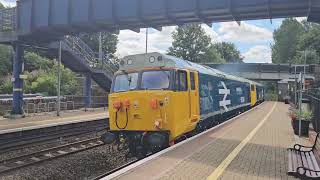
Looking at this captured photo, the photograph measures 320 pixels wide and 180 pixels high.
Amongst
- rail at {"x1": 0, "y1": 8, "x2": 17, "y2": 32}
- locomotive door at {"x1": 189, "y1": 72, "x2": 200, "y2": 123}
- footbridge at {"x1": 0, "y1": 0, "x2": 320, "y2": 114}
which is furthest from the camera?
rail at {"x1": 0, "y1": 8, "x2": 17, "y2": 32}

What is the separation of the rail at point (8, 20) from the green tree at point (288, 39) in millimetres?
101124

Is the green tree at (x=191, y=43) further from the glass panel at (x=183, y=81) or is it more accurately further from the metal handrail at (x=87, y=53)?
the glass panel at (x=183, y=81)

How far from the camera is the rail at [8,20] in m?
28.9

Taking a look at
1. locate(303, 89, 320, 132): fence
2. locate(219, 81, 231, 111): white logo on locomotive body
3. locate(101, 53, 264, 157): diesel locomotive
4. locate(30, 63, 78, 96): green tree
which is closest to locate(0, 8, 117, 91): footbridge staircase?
locate(30, 63, 78, 96): green tree

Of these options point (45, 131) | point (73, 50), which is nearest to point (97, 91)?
point (73, 50)

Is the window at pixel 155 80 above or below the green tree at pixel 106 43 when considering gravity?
below

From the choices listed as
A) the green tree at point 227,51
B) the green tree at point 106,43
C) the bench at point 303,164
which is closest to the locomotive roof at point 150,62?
the bench at point 303,164

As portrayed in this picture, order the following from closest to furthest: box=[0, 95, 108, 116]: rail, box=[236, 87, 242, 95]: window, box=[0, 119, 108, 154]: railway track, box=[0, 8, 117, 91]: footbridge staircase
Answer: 1. box=[0, 119, 108, 154]: railway track
2. box=[236, 87, 242, 95]: window
3. box=[0, 8, 117, 91]: footbridge staircase
4. box=[0, 95, 108, 116]: rail

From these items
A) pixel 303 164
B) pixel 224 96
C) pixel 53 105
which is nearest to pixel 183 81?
pixel 303 164

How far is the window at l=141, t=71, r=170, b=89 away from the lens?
523 inches

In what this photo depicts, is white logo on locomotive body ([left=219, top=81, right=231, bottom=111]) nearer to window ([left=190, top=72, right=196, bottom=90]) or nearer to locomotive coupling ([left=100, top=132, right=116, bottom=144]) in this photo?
window ([left=190, top=72, right=196, bottom=90])

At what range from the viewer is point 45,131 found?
66.9 ft

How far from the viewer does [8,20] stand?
2931 centimetres

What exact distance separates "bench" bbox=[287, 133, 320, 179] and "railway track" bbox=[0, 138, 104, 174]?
8.53m
